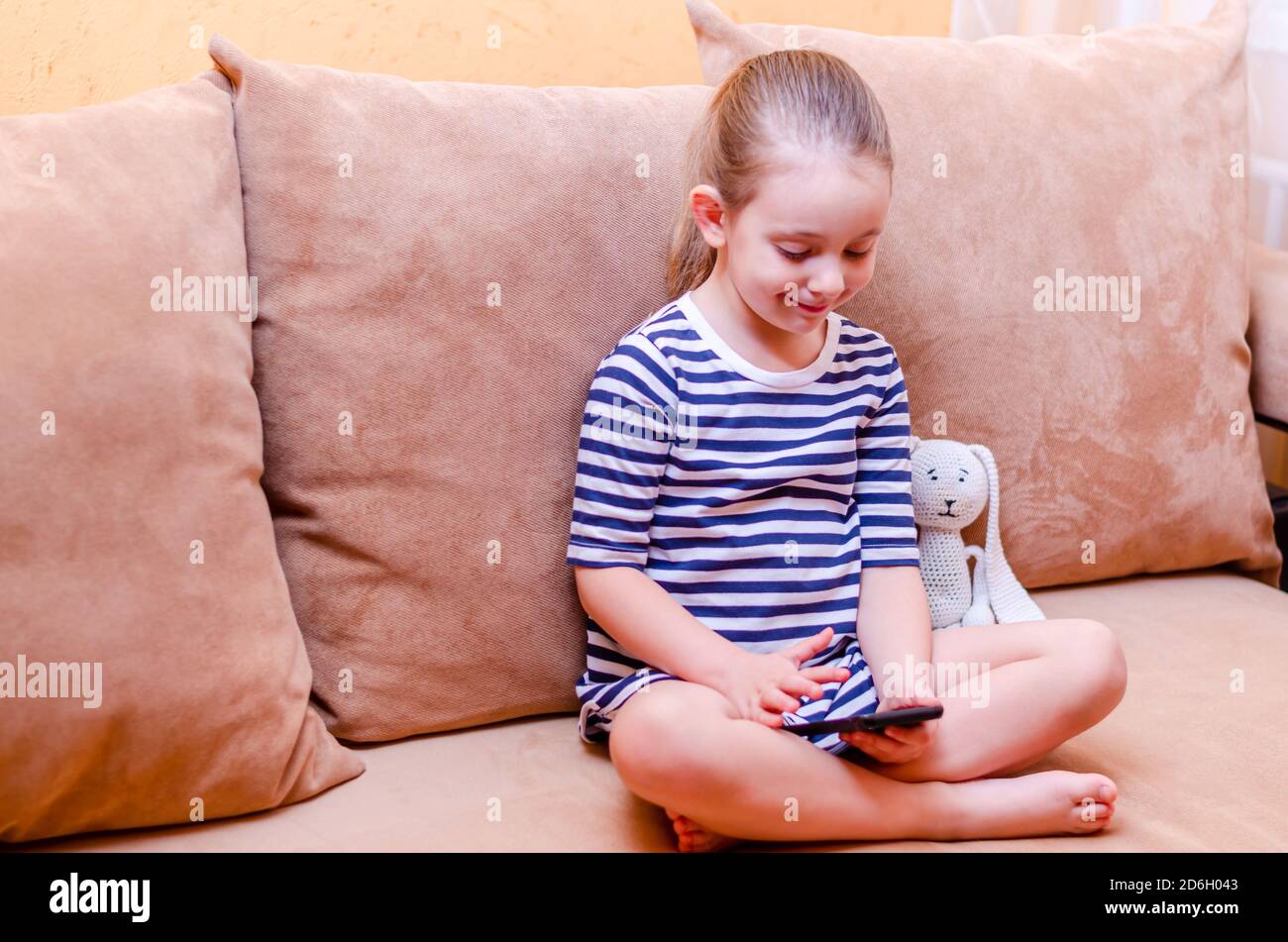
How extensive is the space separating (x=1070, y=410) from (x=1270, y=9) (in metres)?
0.78

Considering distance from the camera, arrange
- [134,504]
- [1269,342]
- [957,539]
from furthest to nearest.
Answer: [1269,342], [957,539], [134,504]

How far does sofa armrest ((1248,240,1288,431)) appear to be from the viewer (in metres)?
1.47

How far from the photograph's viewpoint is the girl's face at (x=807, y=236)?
1018mm

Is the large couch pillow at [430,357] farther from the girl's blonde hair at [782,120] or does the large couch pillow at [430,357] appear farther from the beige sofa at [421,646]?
the girl's blonde hair at [782,120]

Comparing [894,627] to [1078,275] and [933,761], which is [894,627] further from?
[1078,275]

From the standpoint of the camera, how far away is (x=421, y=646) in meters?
1.12

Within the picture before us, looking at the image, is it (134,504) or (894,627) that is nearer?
(134,504)

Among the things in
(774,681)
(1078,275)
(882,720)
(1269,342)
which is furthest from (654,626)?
(1269,342)

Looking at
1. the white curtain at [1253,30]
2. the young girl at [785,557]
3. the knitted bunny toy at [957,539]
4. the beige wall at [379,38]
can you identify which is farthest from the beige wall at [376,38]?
the knitted bunny toy at [957,539]

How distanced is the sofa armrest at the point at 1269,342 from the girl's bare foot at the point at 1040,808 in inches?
25.5

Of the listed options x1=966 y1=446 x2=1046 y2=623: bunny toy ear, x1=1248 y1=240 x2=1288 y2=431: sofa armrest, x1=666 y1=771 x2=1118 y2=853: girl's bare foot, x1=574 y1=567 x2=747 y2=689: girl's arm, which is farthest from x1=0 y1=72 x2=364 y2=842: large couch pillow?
x1=1248 y1=240 x2=1288 y2=431: sofa armrest

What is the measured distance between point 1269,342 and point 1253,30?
55 centimetres

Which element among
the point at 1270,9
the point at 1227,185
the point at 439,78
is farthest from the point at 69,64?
the point at 1270,9
